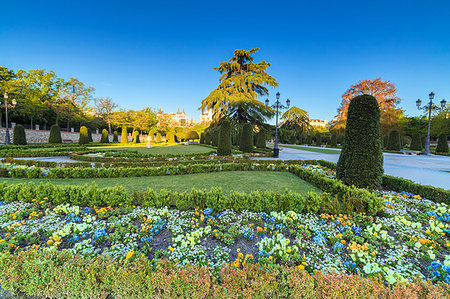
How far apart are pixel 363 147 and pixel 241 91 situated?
1563 cm

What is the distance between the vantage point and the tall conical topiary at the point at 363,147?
4973 mm

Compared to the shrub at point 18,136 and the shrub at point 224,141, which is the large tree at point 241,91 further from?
the shrub at point 18,136

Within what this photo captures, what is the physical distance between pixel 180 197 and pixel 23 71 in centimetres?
4114

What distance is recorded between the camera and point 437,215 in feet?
11.4

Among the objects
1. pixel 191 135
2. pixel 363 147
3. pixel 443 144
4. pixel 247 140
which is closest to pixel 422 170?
pixel 363 147

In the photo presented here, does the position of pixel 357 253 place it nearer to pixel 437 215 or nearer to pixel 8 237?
pixel 437 215

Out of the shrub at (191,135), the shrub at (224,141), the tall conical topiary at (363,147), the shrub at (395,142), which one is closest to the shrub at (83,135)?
the shrub at (224,141)

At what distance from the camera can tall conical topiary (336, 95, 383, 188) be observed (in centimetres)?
497

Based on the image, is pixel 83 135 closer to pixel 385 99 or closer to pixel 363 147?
pixel 363 147

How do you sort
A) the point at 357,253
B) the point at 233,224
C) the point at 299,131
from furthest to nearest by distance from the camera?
the point at 299,131 → the point at 233,224 → the point at 357,253

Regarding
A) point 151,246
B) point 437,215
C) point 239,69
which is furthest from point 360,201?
point 239,69

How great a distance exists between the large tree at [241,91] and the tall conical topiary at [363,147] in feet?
42.9

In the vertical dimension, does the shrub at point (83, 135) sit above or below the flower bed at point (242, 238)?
above

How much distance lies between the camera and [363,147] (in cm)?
507
